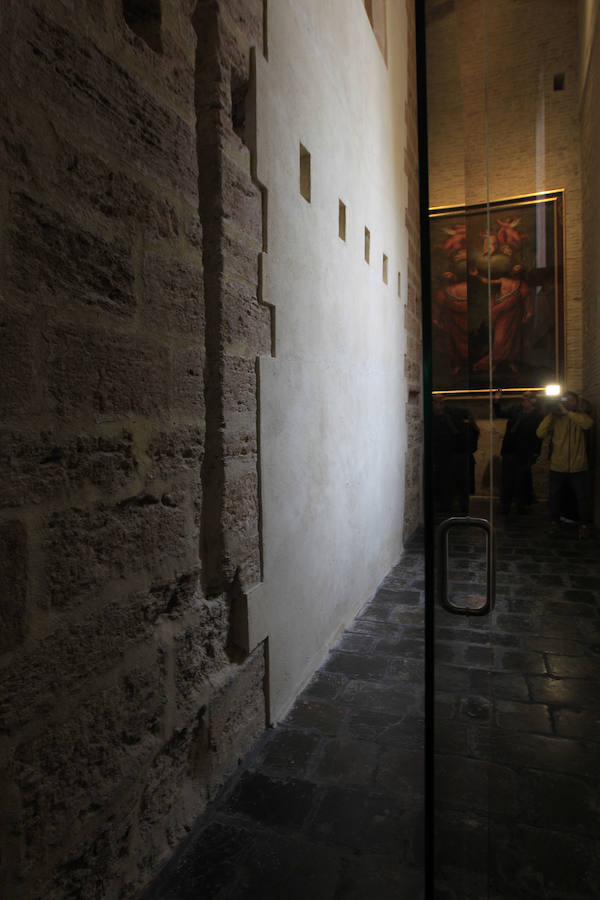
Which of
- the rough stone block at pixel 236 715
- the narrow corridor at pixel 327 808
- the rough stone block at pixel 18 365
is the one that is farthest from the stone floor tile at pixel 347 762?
the rough stone block at pixel 18 365

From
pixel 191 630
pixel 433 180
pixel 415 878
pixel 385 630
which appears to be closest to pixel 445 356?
pixel 433 180

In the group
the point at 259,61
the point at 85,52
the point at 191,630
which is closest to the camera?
the point at 85,52

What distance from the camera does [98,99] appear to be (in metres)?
1.62

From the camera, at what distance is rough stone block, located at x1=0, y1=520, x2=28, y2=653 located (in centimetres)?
133

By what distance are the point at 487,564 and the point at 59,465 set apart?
1068mm

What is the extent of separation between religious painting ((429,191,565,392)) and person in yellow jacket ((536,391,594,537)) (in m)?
0.08

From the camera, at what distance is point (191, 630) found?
82.1 inches

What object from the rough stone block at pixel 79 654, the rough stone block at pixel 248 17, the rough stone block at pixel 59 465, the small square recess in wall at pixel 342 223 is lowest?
the rough stone block at pixel 79 654

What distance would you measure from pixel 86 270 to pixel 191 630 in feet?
4.11

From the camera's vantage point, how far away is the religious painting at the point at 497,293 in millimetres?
1193

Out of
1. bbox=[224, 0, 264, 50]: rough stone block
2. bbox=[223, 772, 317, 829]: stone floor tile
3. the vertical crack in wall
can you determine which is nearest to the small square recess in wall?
bbox=[224, 0, 264, 50]: rough stone block

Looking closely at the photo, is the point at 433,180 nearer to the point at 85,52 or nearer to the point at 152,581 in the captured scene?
the point at 85,52

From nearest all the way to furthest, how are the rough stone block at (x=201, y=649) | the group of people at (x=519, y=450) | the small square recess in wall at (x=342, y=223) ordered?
1. the group of people at (x=519, y=450)
2. the rough stone block at (x=201, y=649)
3. the small square recess in wall at (x=342, y=223)

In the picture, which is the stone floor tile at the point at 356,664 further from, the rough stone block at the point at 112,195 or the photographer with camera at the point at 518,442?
the rough stone block at the point at 112,195
